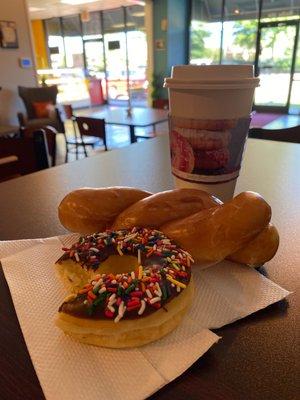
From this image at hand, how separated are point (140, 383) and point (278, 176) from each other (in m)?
0.72

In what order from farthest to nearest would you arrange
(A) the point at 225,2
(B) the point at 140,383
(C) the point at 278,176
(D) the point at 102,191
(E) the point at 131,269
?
(A) the point at 225,2
(C) the point at 278,176
(D) the point at 102,191
(E) the point at 131,269
(B) the point at 140,383

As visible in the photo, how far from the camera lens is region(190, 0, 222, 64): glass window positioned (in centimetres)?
687

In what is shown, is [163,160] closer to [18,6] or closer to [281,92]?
[18,6]

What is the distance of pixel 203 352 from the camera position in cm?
35

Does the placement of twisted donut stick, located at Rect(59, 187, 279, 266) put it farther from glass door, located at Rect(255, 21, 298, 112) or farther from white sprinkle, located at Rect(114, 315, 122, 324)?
glass door, located at Rect(255, 21, 298, 112)

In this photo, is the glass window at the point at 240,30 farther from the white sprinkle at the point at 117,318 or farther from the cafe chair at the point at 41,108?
the white sprinkle at the point at 117,318

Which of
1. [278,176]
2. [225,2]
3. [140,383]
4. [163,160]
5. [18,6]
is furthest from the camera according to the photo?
[225,2]

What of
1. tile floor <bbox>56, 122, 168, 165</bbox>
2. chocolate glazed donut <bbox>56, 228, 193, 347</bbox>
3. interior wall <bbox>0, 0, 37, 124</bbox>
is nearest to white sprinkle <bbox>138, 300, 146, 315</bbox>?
chocolate glazed donut <bbox>56, 228, 193, 347</bbox>

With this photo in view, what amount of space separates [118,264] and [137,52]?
29.7 feet

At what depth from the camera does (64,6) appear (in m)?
7.97

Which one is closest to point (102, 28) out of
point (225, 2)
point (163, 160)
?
point (225, 2)

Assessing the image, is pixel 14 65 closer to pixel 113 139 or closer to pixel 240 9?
pixel 113 139

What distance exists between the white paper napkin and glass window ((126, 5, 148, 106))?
322 inches

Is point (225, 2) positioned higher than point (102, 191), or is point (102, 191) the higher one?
point (225, 2)
